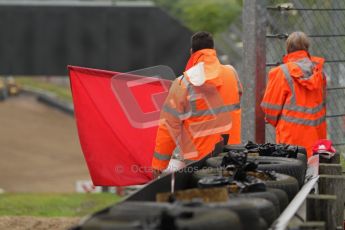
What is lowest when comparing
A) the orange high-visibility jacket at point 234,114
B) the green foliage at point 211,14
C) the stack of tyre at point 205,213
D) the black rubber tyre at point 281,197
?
the black rubber tyre at point 281,197

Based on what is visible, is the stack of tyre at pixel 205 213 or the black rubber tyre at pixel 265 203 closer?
the stack of tyre at pixel 205 213

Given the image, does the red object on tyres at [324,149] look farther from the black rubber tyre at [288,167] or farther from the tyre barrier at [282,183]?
the tyre barrier at [282,183]

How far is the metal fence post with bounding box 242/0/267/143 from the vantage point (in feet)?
34.9

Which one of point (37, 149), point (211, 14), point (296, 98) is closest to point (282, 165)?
point (296, 98)

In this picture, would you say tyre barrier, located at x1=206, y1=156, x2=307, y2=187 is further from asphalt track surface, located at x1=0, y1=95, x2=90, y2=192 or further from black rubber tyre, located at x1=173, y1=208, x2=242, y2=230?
asphalt track surface, located at x1=0, y1=95, x2=90, y2=192

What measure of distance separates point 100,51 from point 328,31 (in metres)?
32.5

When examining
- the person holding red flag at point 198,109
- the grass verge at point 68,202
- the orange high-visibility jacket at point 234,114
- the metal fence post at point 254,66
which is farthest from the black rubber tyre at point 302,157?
the grass verge at point 68,202

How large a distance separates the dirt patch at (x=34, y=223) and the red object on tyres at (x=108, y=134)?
1.31m

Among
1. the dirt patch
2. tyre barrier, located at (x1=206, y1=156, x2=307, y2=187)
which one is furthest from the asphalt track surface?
tyre barrier, located at (x1=206, y1=156, x2=307, y2=187)

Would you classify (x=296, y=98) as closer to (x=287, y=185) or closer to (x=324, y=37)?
(x=324, y=37)

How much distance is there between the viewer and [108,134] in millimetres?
9961

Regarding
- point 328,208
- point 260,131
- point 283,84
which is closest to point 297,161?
point 328,208

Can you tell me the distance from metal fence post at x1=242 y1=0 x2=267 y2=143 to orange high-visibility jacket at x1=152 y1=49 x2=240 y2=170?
178cm

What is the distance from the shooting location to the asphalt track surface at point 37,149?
34.8 m
